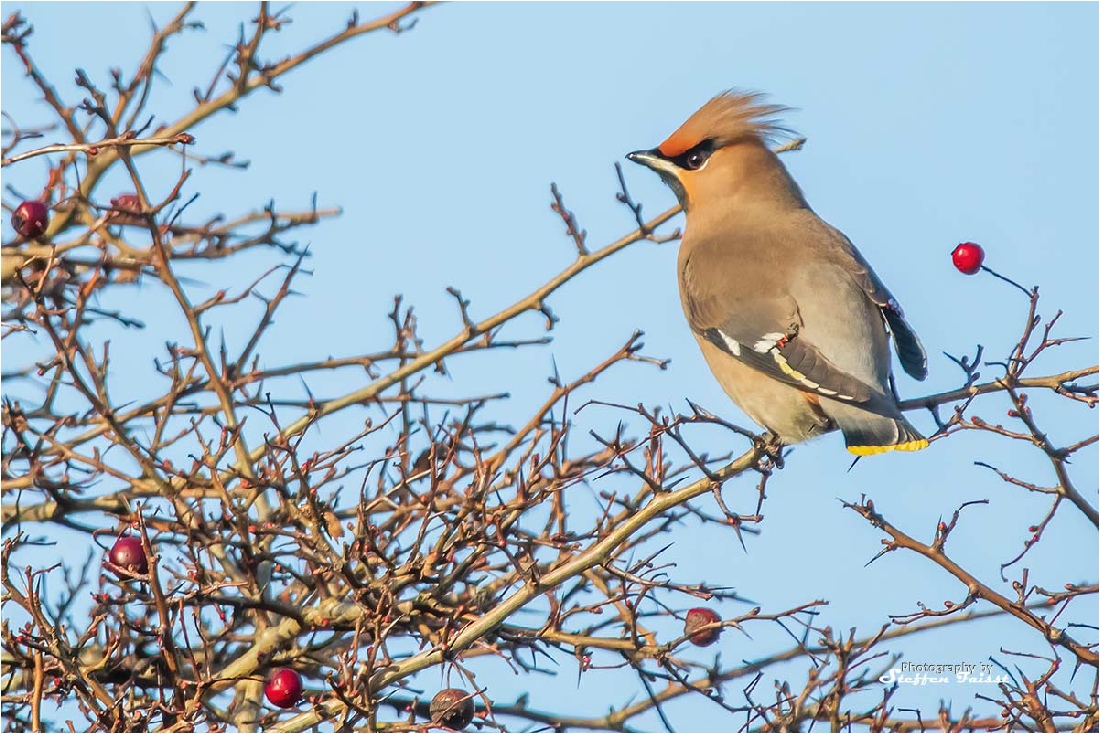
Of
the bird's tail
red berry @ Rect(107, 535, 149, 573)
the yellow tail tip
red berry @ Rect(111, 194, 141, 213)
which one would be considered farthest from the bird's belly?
red berry @ Rect(107, 535, 149, 573)

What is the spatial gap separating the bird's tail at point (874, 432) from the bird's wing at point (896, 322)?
1.41 feet

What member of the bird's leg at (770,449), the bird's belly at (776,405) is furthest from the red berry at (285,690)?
the bird's belly at (776,405)

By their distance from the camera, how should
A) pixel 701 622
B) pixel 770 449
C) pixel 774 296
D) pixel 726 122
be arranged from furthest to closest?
pixel 726 122 → pixel 774 296 → pixel 770 449 → pixel 701 622

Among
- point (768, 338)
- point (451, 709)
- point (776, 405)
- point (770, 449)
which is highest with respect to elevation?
point (768, 338)

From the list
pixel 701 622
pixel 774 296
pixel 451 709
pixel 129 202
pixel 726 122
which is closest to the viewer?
pixel 451 709

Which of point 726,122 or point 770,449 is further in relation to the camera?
point 726,122

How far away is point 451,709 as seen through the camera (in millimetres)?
2916

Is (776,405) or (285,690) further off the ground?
(776,405)

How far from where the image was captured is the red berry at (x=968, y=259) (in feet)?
12.5

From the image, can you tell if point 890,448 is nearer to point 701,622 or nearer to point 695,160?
point 701,622

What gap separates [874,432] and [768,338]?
0.50 metres

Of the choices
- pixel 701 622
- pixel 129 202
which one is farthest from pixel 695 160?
pixel 701 622

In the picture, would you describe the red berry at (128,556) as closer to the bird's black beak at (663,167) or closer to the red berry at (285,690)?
the red berry at (285,690)

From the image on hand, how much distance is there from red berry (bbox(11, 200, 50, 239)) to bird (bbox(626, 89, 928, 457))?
189cm
